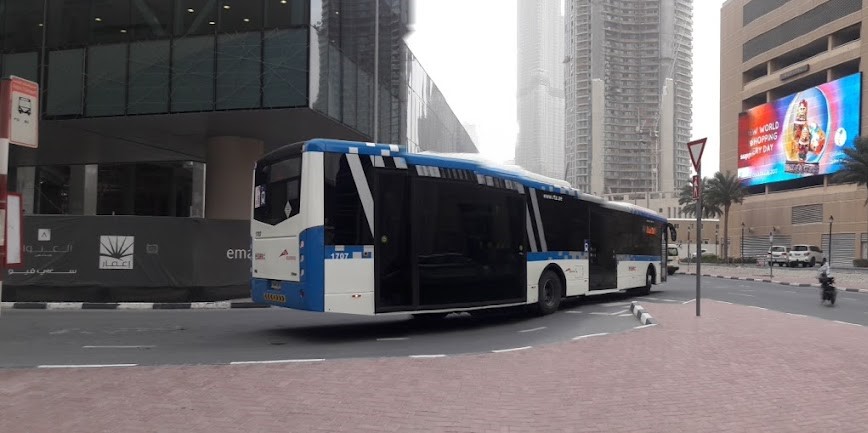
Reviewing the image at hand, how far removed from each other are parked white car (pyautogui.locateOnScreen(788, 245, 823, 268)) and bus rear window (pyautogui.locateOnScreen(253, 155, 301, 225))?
176ft

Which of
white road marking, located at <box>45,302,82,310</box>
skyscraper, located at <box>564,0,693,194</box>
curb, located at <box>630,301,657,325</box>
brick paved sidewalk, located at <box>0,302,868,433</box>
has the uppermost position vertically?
skyscraper, located at <box>564,0,693,194</box>

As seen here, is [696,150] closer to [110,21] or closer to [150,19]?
[150,19]

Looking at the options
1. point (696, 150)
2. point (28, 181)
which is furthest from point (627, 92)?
point (696, 150)

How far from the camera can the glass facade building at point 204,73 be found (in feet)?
61.6

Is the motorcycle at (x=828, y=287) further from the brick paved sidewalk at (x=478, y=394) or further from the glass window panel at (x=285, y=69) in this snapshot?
the glass window panel at (x=285, y=69)

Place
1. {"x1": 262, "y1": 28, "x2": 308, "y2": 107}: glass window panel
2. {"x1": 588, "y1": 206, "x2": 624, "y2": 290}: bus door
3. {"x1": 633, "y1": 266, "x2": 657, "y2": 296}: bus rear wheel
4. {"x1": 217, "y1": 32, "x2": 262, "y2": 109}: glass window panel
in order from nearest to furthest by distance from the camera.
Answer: {"x1": 588, "y1": 206, "x2": 624, "y2": 290}: bus door < {"x1": 262, "y1": 28, "x2": 308, "y2": 107}: glass window panel < {"x1": 217, "y1": 32, "x2": 262, "y2": 109}: glass window panel < {"x1": 633, "y1": 266, "x2": 657, "y2": 296}: bus rear wheel

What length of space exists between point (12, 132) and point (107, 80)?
53.8ft

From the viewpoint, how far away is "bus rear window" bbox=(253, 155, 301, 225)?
9.40 meters

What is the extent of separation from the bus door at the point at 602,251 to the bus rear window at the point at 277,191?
329 inches

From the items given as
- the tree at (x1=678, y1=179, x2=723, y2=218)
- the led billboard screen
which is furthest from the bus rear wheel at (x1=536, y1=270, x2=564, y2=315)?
the tree at (x1=678, y1=179, x2=723, y2=218)

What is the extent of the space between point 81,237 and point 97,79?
7.16 meters

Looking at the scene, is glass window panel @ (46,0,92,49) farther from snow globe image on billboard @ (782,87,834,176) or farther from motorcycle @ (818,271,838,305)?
snow globe image on billboard @ (782,87,834,176)

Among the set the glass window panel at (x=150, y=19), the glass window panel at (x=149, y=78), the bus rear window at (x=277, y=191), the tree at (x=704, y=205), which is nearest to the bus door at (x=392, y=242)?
the bus rear window at (x=277, y=191)

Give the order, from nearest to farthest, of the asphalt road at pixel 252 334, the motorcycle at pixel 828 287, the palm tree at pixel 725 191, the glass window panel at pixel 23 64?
the asphalt road at pixel 252 334 → the motorcycle at pixel 828 287 → the glass window panel at pixel 23 64 → the palm tree at pixel 725 191
